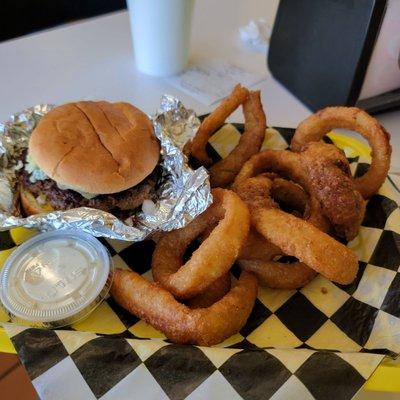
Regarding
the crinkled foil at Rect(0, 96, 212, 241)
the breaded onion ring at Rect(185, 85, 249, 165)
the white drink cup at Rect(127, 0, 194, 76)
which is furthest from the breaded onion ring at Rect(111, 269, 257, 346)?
the white drink cup at Rect(127, 0, 194, 76)

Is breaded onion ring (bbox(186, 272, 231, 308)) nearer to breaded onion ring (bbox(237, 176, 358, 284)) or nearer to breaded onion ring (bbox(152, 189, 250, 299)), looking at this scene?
breaded onion ring (bbox(152, 189, 250, 299))

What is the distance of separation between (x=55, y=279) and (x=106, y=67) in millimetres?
1045

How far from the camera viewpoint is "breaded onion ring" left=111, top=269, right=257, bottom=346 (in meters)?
0.82

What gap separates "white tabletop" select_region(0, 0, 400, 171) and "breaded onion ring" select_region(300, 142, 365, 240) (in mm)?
384

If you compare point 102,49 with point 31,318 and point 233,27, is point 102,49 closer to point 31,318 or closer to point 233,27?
point 233,27

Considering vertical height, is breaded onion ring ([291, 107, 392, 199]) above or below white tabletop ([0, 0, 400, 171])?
above

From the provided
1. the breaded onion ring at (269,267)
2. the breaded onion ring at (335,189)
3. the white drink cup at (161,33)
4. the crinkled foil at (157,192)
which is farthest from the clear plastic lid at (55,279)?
the white drink cup at (161,33)

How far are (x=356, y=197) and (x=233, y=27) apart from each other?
1.30 metres

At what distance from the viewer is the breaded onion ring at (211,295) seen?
0.93 meters

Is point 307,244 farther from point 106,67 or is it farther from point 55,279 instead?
point 106,67

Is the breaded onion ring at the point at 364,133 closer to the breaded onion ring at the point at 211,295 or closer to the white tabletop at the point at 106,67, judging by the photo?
the white tabletop at the point at 106,67

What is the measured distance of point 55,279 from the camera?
0.90m

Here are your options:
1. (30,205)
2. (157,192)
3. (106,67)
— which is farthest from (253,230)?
(106,67)

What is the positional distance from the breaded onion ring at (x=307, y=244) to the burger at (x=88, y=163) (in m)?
0.30
